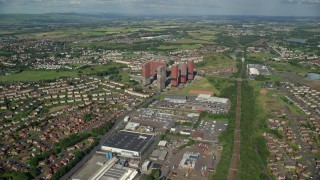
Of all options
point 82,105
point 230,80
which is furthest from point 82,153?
point 230,80

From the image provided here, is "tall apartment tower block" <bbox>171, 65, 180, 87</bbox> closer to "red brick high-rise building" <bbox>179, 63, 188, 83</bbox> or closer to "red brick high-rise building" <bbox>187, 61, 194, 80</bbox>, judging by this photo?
"red brick high-rise building" <bbox>179, 63, 188, 83</bbox>

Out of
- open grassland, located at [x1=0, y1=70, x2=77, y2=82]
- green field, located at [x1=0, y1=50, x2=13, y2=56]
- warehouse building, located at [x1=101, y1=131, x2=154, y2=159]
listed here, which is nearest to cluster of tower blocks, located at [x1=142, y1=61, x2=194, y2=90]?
open grassland, located at [x1=0, y1=70, x2=77, y2=82]

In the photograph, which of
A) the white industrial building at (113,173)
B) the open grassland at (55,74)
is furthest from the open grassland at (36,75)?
the white industrial building at (113,173)

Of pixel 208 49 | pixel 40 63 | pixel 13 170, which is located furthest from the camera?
pixel 208 49

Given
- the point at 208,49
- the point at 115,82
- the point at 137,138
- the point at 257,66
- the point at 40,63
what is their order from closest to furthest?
1. the point at 137,138
2. the point at 115,82
3. the point at 257,66
4. the point at 40,63
5. the point at 208,49

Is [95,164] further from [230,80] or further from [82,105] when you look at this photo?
[230,80]

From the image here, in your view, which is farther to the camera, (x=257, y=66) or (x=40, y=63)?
(x=40, y=63)

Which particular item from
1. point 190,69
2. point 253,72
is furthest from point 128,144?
point 253,72
